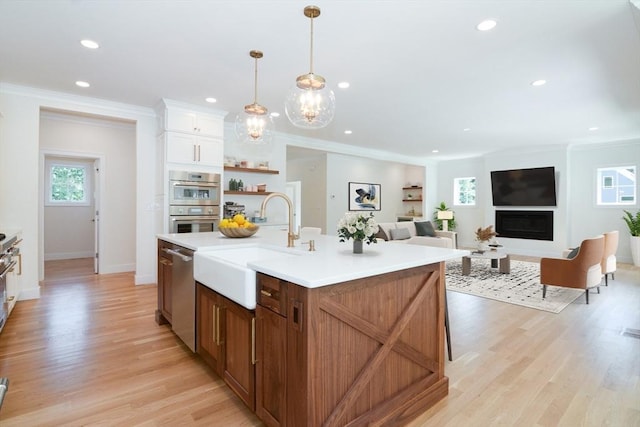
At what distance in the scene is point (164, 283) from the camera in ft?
10.4

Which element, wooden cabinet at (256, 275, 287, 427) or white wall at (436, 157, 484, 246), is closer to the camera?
wooden cabinet at (256, 275, 287, 427)

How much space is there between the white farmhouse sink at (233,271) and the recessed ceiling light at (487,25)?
2.35m

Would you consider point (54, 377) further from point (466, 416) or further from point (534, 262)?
point (534, 262)

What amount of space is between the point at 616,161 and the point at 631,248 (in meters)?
1.95

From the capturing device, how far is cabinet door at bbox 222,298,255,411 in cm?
177

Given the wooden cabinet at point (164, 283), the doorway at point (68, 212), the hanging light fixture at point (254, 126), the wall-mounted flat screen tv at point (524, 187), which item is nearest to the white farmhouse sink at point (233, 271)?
the wooden cabinet at point (164, 283)

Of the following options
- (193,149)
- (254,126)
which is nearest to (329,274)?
(254,126)

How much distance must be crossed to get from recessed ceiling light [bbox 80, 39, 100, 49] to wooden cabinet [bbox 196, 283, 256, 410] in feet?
8.18

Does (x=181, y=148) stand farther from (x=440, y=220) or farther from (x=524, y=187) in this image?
(x=524, y=187)

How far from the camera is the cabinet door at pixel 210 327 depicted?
82.7 inches

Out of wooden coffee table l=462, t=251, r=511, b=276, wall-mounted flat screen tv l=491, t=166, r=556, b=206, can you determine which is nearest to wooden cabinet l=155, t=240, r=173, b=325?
wooden coffee table l=462, t=251, r=511, b=276

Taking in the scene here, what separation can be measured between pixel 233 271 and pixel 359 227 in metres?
0.80

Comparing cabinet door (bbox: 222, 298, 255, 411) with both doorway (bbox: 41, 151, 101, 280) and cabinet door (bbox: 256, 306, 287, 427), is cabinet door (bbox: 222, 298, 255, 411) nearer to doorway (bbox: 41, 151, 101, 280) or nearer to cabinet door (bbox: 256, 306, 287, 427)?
cabinet door (bbox: 256, 306, 287, 427)

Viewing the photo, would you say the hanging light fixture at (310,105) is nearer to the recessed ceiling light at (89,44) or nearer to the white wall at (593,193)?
the recessed ceiling light at (89,44)
